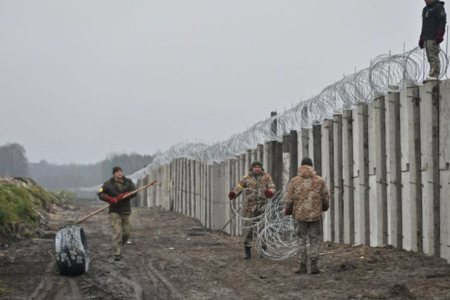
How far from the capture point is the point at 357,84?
12.4 m

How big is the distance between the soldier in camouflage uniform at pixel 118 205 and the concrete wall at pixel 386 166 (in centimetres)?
369

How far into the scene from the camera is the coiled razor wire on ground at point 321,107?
1098cm

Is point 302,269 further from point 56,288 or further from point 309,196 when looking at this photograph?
point 56,288

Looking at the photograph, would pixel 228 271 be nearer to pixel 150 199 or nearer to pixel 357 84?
pixel 357 84

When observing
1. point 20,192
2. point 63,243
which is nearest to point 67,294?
point 63,243

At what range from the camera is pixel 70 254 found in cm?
1096

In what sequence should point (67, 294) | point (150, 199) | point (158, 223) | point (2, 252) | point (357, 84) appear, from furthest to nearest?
1. point (150, 199)
2. point (158, 223)
3. point (2, 252)
4. point (357, 84)
5. point (67, 294)

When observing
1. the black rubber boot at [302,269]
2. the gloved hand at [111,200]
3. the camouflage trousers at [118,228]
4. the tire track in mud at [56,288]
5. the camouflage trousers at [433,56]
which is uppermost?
the camouflage trousers at [433,56]

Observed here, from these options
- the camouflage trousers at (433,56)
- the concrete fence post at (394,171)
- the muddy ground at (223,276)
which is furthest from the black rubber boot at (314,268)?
the camouflage trousers at (433,56)

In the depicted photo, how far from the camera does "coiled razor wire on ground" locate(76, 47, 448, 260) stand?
10977 mm

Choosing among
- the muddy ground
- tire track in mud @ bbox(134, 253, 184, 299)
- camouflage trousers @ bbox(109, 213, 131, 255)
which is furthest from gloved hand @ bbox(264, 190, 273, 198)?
camouflage trousers @ bbox(109, 213, 131, 255)

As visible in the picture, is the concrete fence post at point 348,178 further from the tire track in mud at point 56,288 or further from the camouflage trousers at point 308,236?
the tire track in mud at point 56,288

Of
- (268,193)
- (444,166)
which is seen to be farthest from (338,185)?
(444,166)

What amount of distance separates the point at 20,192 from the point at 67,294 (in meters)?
14.2
